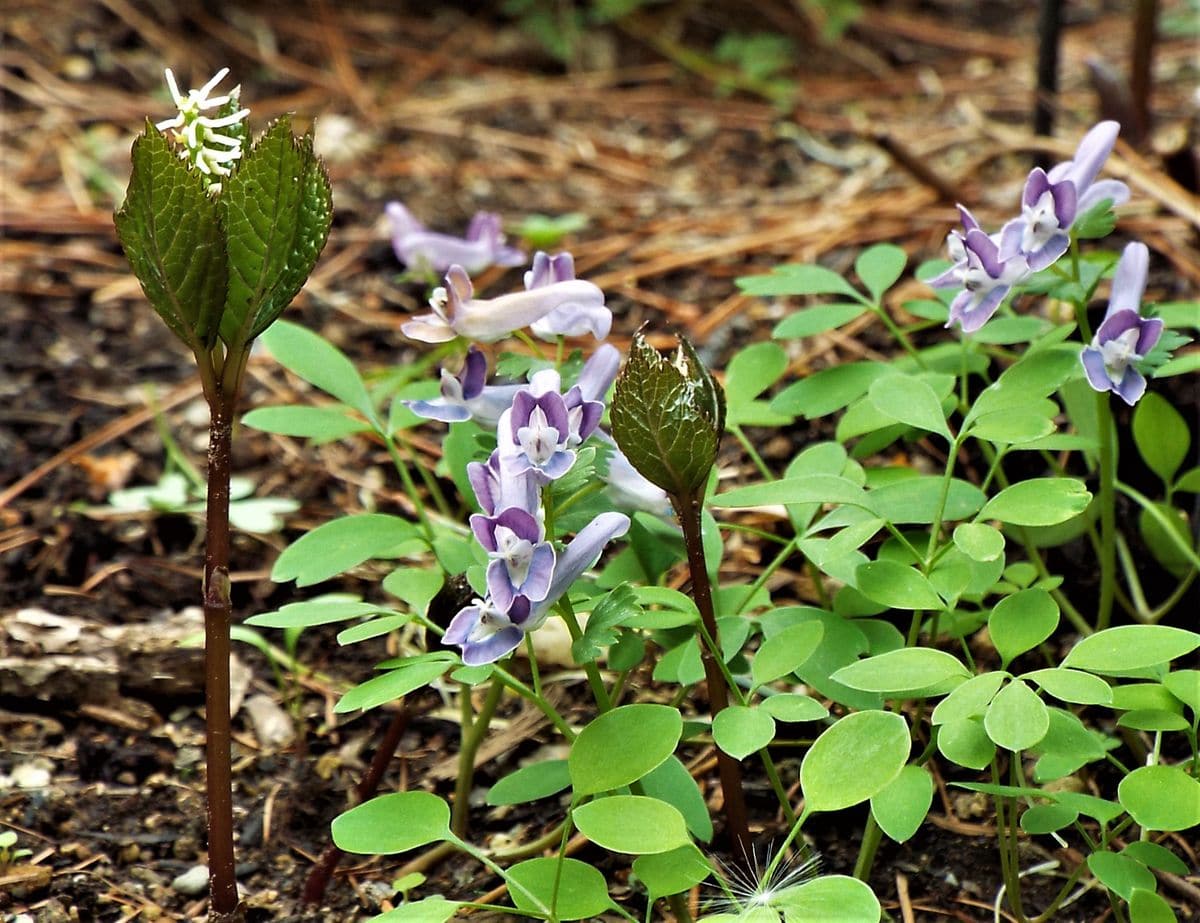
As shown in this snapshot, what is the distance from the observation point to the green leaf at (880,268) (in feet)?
5.73

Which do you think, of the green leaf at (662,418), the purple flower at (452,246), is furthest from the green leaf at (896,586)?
the purple flower at (452,246)

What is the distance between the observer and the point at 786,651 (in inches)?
50.2

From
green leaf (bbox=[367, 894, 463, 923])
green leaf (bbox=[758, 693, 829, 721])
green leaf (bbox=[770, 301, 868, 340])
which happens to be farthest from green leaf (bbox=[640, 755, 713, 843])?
green leaf (bbox=[770, 301, 868, 340])

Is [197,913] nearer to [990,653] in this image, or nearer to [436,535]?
[436,535]

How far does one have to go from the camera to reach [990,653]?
6.09 feet

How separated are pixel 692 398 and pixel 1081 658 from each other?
0.45m

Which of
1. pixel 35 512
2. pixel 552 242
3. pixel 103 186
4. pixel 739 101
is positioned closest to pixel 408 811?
pixel 35 512

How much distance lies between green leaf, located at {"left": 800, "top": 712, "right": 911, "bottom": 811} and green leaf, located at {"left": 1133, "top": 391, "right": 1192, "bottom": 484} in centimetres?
75

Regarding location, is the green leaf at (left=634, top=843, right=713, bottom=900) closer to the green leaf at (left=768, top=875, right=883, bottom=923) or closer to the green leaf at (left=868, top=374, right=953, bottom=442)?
the green leaf at (left=768, top=875, right=883, bottom=923)

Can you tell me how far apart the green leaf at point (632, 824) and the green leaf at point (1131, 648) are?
0.42m

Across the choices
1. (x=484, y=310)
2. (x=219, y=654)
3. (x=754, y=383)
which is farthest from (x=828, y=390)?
(x=219, y=654)

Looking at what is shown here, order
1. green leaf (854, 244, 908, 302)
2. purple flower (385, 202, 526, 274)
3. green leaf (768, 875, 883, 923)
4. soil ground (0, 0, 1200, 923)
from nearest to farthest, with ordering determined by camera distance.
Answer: green leaf (768, 875, 883, 923), soil ground (0, 0, 1200, 923), green leaf (854, 244, 908, 302), purple flower (385, 202, 526, 274)

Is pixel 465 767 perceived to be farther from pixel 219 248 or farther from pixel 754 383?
pixel 219 248

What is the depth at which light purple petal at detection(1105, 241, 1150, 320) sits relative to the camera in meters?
1.48
